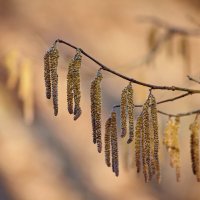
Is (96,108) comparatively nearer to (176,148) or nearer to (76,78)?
(76,78)

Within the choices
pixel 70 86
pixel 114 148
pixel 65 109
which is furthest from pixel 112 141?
pixel 65 109

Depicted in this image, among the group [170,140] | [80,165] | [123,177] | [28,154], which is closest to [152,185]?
[123,177]

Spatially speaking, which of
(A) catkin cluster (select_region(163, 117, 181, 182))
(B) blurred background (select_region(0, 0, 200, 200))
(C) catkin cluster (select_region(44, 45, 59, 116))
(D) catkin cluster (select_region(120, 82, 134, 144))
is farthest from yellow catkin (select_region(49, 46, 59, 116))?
(B) blurred background (select_region(0, 0, 200, 200))

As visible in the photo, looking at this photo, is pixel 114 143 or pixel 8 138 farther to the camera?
pixel 8 138

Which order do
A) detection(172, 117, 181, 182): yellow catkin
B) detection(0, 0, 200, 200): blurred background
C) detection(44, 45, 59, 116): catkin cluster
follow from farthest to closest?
1. detection(0, 0, 200, 200): blurred background
2. detection(172, 117, 181, 182): yellow catkin
3. detection(44, 45, 59, 116): catkin cluster

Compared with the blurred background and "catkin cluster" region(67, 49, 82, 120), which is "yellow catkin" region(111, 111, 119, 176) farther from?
the blurred background

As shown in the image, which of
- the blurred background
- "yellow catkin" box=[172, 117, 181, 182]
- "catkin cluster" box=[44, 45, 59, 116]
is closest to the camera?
"catkin cluster" box=[44, 45, 59, 116]

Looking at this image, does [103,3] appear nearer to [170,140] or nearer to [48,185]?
[48,185]

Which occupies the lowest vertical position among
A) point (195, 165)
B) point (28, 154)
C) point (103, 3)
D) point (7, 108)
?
point (195, 165)
